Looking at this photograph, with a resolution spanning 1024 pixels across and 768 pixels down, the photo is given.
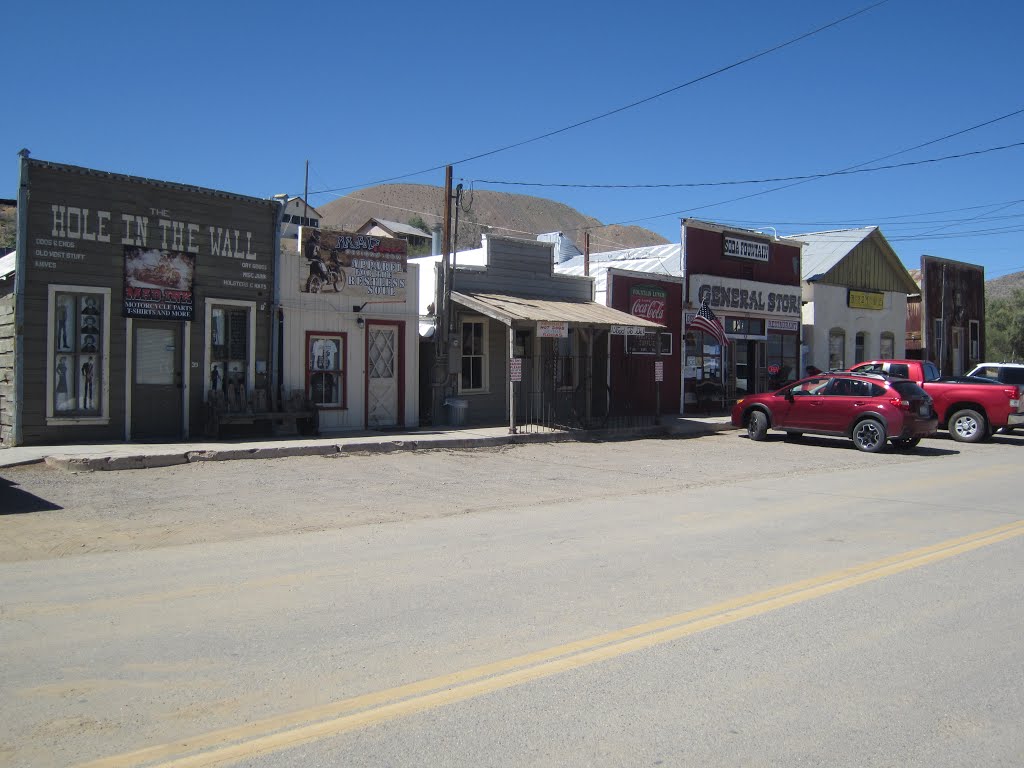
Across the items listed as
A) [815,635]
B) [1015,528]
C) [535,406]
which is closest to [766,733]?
[815,635]

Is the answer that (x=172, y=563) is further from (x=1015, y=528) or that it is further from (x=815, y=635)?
(x=1015, y=528)

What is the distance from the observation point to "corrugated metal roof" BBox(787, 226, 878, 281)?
3303cm

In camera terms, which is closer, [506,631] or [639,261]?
[506,631]

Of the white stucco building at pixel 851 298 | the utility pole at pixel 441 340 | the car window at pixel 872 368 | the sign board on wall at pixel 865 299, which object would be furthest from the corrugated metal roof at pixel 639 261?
the sign board on wall at pixel 865 299

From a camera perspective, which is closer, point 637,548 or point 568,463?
point 637,548

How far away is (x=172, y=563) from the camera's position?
25.5 feet

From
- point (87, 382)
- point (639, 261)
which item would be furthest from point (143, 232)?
point (639, 261)

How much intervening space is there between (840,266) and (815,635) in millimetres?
30287

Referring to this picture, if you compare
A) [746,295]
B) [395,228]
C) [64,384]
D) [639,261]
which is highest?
[395,228]

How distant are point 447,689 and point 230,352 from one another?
1346 centimetres

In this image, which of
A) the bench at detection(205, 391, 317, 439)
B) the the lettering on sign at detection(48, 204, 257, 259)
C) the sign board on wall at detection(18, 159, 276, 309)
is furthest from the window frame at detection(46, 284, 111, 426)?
the bench at detection(205, 391, 317, 439)

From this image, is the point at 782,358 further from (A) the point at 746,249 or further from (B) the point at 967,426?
(B) the point at 967,426

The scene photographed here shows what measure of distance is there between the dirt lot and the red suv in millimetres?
751

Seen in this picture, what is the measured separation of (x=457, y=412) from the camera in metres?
20.3
